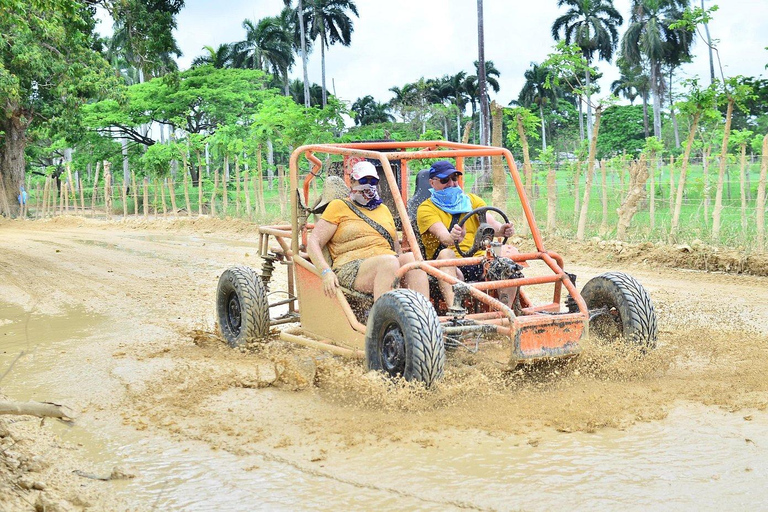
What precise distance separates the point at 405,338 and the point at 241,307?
253cm

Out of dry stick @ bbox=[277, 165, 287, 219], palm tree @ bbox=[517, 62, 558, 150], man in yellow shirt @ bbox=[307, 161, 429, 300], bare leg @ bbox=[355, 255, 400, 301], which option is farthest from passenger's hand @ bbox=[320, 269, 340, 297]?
palm tree @ bbox=[517, 62, 558, 150]

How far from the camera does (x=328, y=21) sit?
5700 cm

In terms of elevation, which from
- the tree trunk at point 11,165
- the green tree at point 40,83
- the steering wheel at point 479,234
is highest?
the green tree at point 40,83

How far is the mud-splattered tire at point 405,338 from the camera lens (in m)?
5.39

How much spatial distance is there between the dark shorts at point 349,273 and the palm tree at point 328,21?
50340 millimetres

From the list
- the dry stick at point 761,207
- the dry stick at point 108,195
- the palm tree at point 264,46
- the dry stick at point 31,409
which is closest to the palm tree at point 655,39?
the palm tree at point 264,46

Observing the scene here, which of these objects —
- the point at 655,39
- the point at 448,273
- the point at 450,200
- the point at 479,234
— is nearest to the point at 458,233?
the point at 479,234

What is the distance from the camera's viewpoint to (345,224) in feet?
21.7

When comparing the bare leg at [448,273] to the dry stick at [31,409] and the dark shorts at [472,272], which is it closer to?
the dark shorts at [472,272]

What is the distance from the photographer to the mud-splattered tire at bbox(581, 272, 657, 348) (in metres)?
6.26

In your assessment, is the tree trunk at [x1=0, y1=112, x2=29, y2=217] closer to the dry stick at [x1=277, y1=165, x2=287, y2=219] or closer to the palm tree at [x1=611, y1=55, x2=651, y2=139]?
the dry stick at [x1=277, y1=165, x2=287, y2=219]

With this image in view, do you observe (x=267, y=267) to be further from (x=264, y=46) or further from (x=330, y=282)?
(x=264, y=46)

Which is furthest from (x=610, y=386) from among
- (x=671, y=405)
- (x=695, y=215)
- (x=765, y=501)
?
(x=695, y=215)

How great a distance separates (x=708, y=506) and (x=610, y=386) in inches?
74.0
